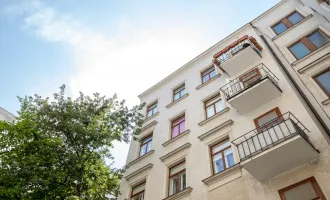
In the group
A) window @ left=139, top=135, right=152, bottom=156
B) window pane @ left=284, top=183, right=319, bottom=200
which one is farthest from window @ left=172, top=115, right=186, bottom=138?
window pane @ left=284, top=183, right=319, bottom=200

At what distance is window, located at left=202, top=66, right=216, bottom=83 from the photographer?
49.1 ft

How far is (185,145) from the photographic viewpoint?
11391mm

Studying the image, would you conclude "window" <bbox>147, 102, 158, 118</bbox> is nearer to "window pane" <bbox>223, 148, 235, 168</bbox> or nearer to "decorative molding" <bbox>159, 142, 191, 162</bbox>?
"decorative molding" <bbox>159, 142, 191, 162</bbox>

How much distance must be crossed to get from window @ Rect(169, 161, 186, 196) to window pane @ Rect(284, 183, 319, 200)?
410 cm

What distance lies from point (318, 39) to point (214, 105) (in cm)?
562

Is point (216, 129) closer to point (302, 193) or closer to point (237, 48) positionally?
point (302, 193)

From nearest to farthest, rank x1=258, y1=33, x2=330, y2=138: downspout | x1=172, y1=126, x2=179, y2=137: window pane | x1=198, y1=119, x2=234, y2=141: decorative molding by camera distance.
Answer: x1=258, y1=33, x2=330, y2=138: downspout, x1=198, y1=119, x2=234, y2=141: decorative molding, x1=172, y1=126, x2=179, y2=137: window pane

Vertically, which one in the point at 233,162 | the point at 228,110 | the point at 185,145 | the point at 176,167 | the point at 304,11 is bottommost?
the point at 233,162

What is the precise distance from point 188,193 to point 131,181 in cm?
377

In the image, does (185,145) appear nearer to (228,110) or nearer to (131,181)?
(228,110)

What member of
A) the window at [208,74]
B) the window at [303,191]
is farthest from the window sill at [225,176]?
the window at [208,74]

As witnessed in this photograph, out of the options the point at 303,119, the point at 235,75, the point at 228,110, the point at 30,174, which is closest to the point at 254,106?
the point at 228,110

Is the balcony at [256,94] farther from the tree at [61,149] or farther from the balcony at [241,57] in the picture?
the tree at [61,149]

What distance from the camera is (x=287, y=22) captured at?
1437 cm
